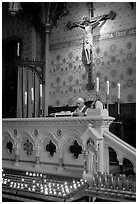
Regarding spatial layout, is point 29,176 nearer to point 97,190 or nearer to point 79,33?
point 97,190

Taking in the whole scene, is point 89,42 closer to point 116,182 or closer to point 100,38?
point 100,38

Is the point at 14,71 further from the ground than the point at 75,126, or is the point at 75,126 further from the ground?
the point at 14,71

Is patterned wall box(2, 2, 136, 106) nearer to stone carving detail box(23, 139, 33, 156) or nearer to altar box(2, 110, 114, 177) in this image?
altar box(2, 110, 114, 177)

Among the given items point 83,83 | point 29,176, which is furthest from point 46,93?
point 29,176

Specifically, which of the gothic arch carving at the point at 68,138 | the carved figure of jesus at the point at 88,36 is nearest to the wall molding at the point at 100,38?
the carved figure of jesus at the point at 88,36

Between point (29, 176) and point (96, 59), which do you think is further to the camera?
point (96, 59)

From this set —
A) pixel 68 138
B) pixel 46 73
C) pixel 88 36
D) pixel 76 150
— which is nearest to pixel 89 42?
pixel 88 36

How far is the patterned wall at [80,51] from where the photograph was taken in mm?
8430

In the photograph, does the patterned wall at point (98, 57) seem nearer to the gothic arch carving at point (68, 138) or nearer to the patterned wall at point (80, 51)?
the patterned wall at point (80, 51)

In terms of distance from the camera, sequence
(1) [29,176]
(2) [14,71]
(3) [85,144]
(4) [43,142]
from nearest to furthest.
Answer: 1. (3) [85,144]
2. (1) [29,176]
3. (4) [43,142]
4. (2) [14,71]

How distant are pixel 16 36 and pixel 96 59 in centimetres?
370

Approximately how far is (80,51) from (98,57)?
0.75 meters

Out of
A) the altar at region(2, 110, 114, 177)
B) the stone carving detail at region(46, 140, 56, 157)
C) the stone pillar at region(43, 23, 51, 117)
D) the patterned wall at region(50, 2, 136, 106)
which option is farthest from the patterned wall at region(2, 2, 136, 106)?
the altar at region(2, 110, 114, 177)

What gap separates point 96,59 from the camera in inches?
361
